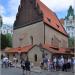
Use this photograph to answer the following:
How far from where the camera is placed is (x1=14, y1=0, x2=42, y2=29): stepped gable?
5.68 m

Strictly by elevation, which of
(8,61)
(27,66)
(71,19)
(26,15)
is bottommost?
(27,66)

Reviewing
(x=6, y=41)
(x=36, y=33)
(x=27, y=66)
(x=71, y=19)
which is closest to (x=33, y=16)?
(x=36, y=33)

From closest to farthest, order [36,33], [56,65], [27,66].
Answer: [27,66] < [56,65] < [36,33]

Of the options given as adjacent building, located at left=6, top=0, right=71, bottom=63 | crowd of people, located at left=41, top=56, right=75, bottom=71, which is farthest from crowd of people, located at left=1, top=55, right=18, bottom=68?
crowd of people, located at left=41, top=56, right=75, bottom=71

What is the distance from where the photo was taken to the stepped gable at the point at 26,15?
5676 mm

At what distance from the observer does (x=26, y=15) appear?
596 cm

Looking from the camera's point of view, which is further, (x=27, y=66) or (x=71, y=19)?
(x=27, y=66)

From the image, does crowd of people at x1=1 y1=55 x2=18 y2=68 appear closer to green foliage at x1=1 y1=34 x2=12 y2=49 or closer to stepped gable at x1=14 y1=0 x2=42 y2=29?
green foliage at x1=1 y1=34 x2=12 y2=49

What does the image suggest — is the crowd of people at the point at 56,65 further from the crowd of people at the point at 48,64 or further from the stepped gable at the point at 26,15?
the stepped gable at the point at 26,15

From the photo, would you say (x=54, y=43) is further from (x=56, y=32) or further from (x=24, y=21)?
(x=24, y=21)

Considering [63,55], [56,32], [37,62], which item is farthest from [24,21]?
[63,55]

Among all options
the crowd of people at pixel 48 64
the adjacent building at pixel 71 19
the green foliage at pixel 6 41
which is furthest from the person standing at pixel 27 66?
the adjacent building at pixel 71 19

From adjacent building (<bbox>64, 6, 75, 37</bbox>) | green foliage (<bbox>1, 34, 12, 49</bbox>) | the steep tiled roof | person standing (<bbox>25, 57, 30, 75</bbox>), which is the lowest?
person standing (<bbox>25, 57, 30, 75</bbox>)

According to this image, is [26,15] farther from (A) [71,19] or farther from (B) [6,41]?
(A) [71,19]
